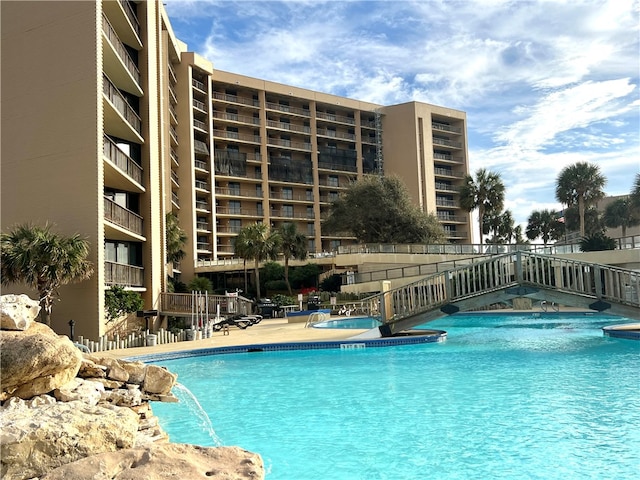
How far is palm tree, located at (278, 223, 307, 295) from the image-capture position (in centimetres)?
4281

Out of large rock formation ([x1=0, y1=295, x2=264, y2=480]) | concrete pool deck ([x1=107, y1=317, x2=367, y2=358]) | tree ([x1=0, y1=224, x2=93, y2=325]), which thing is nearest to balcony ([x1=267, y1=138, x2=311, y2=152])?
concrete pool deck ([x1=107, y1=317, x2=367, y2=358])

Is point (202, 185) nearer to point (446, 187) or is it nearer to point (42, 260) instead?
point (446, 187)

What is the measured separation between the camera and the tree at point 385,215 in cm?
5056

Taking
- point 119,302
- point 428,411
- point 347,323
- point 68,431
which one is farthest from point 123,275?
point 68,431

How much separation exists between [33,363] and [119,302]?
14.3m

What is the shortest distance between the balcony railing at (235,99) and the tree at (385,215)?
1627 centimetres

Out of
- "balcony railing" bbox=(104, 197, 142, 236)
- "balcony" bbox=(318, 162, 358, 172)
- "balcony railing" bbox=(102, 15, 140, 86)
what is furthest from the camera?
"balcony" bbox=(318, 162, 358, 172)

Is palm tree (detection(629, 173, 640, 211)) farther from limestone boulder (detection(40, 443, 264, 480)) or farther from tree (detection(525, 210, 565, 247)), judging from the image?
limestone boulder (detection(40, 443, 264, 480))

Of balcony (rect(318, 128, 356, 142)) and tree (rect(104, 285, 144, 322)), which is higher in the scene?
balcony (rect(318, 128, 356, 142))

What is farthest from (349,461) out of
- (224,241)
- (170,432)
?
(224,241)

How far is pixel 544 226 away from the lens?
211 feet

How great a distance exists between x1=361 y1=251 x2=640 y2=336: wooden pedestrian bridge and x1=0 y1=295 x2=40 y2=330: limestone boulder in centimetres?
1234

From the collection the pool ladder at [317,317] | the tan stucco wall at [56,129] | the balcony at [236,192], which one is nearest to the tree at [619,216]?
the balcony at [236,192]

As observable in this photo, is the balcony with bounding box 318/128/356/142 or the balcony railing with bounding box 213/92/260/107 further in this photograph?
the balcony with bounding box 318/128/356/142
